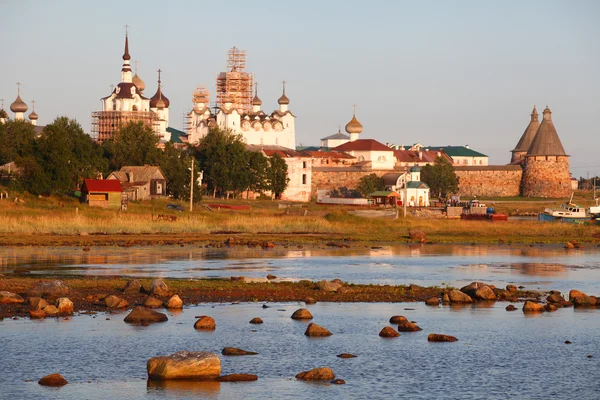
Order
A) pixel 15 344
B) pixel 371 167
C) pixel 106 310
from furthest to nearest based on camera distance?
pixel 371 167
pixel 106 310
pixel 15 344

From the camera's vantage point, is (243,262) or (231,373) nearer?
(231,373)

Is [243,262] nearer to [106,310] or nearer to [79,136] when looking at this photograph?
[106,310]

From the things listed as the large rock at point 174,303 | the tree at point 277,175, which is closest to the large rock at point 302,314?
the large rock at point 174,303

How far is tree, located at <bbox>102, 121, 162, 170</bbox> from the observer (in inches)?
3039

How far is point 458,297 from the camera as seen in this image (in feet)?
85.7

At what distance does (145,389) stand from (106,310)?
748 cm

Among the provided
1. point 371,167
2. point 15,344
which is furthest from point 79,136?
point 15,344

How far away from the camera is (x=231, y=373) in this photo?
1769cm

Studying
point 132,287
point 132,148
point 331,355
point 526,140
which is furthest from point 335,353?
point 526,140

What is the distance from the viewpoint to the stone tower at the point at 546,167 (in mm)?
100438

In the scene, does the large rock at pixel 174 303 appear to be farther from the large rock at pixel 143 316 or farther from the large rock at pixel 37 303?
the large rock at pixel 37 303

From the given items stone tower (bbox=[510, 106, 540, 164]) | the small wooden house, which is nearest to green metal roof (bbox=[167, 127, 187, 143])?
stone tower (bbox=[510, 106, 540, 164])

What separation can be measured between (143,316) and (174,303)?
197 centimetres

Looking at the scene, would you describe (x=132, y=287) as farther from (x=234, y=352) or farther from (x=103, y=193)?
(x=103, y=193)
